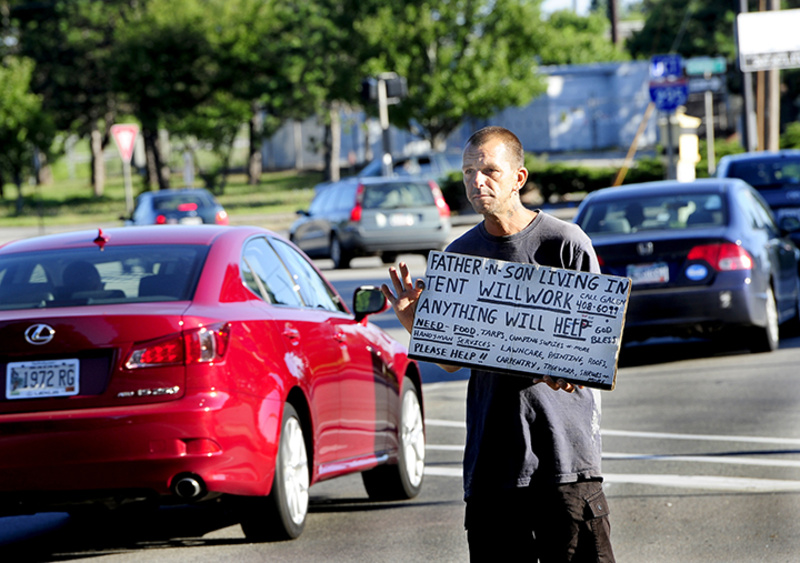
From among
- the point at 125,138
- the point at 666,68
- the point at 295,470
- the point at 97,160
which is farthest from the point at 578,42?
the point at 295,470

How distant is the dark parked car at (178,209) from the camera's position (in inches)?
1109

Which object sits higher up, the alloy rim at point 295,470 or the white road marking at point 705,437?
the alloy rim at point 295,470

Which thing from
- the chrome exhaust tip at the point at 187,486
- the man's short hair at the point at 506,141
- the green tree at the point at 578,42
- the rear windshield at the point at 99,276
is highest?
the green tree at the point at 578,42

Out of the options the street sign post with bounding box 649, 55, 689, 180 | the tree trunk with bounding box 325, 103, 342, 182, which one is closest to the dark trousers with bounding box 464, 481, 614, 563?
the street sign post with bounding box 649, 55, 689, 180

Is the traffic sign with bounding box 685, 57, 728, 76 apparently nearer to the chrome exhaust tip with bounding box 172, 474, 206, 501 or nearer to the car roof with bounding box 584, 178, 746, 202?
the car roof with bounding box 584, 178, 746, 202

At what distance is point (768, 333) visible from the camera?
12.5 meters

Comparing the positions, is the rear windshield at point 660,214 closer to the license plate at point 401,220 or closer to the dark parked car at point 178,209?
the license plate at point 401,220

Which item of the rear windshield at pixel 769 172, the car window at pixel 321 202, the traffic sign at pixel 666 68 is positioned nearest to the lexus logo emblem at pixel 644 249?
the rear windshield at pixel 769 172

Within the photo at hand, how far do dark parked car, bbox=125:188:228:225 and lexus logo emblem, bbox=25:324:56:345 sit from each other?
21946 millimetres

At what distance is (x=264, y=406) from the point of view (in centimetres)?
608

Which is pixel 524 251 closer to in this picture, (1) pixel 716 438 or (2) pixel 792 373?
(1) pixel 716 438

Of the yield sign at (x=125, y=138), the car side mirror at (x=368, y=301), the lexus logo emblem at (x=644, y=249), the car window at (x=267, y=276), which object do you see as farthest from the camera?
the yield sign at (x=125, y=138)

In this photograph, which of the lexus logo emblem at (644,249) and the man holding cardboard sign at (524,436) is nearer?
the man holding cardboard sign at (524,436)

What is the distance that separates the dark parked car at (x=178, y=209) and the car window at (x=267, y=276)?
20.9 m
